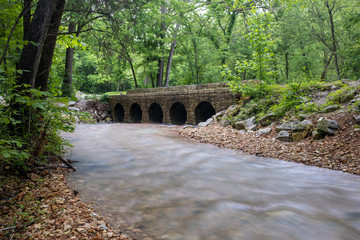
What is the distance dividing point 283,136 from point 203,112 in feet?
31.7

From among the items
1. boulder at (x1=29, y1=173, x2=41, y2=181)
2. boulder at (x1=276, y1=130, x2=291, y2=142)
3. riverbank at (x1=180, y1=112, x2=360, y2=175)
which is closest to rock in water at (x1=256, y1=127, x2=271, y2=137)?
riverbank at (x1=180, y1=112, x2=360, y2=175)

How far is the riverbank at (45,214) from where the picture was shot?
223 centimetres

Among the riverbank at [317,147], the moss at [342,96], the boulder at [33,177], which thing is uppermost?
the moss at [342,96]

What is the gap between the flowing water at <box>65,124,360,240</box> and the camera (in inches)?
107

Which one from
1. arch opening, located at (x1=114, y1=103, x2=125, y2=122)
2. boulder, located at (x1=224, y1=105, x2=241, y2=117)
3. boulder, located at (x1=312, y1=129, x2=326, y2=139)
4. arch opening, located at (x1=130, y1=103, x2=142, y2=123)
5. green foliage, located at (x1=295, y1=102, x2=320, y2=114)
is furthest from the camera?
arch opening, located at (x1=114, y1=103, x2=125, y2=122)

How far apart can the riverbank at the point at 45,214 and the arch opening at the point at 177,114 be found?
13.7m

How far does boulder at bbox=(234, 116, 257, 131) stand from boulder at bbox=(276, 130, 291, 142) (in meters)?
1.50

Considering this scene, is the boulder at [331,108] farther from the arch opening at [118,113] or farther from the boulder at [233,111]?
the arch opening at [118,113]

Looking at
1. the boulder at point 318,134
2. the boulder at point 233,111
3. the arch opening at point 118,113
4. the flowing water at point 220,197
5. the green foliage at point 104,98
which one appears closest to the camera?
A: the flowing water at point 220,197

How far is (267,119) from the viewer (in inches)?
327

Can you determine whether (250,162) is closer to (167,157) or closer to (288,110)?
(167,157)

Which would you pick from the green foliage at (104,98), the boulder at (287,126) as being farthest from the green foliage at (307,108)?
the green foliage at (104,98)

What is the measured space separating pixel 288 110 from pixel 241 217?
618 centimetres

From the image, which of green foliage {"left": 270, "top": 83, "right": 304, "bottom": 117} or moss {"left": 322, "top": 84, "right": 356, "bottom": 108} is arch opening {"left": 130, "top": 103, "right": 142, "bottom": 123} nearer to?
green foliage {"left": 270, "top": 83, "right": 304, "bottom": 117}
